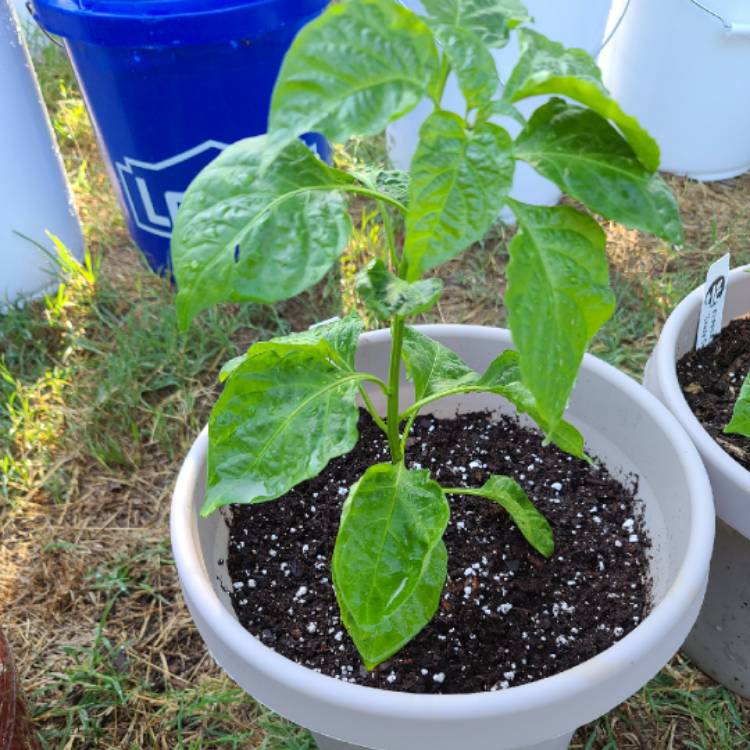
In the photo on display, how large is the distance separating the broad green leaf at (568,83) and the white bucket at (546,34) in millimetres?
977

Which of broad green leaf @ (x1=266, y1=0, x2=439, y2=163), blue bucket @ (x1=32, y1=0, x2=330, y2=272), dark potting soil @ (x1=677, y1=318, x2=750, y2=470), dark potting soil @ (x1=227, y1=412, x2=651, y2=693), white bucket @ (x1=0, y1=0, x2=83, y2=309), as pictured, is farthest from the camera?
white bucket @ (x1=0, y1=0, x2=83, y2=309)

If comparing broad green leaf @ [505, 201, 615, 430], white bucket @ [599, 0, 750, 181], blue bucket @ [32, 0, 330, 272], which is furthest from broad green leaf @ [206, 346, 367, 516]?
white bucket @ [599, 0, 750, 181]

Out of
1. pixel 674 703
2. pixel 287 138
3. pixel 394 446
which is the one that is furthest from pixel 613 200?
pixel 674 703

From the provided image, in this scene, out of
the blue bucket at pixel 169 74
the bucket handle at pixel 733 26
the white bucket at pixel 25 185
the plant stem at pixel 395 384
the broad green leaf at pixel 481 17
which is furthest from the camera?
the bucket handle at pixel 733 26

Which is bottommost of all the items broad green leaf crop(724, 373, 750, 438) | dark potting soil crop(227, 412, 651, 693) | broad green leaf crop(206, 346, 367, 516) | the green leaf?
dark potting soil crop(227, 412, 651, 693)

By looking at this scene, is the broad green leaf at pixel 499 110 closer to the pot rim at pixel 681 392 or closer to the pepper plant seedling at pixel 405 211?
the pepper plant seedling at pixel 405 211

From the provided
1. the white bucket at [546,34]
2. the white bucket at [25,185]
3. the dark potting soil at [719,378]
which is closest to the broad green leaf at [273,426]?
the dark potting soil at [719,378]

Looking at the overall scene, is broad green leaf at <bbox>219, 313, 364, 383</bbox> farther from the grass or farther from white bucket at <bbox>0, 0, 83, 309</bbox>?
white bucket at <bbox>0, 0, 83, 309</bbox>

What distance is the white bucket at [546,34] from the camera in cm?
191

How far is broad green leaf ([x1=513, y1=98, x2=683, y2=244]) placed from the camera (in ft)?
2.28

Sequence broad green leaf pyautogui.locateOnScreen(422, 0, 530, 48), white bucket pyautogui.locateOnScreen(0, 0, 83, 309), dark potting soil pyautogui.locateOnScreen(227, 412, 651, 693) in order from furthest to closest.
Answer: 1. white bucket pyautogui.locateOnScreen(0, 0, 83, 309)
2. dark potting soil pyautogui.locateOnScreen(227, 412, 651, 693)
3. broad green leaf pyautogui.locateOnScreen(422, 0, 530, 48)

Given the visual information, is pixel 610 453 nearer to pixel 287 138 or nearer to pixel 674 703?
pixel 674 703

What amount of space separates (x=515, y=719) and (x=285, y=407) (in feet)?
1.26

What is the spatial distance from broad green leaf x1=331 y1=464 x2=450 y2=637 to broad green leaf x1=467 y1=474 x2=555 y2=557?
6.0 inches
